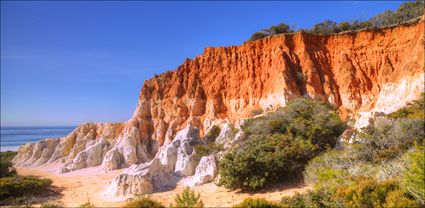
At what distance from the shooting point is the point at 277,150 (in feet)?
41.7

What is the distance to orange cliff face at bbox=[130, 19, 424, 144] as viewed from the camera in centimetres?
2719

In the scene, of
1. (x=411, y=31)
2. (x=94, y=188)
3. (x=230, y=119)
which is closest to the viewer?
(x=94, y=188)

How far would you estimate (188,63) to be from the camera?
1318 inches

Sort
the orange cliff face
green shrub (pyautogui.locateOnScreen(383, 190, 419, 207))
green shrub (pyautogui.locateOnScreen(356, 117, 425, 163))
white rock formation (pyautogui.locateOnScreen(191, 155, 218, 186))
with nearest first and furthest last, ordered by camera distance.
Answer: green shrub (pyautogui.locateOnScreen(383, 190, 419, 207)) < green shrub (pyautogui.locateOnScreen(356, 117, 425, 163)) < white rock formation (pyautogui.locateOnScreen(191, 155, 218, 186)) < the orange cliff face

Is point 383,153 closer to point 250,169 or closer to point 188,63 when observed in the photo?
point 250,169

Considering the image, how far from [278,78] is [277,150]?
1629 cm

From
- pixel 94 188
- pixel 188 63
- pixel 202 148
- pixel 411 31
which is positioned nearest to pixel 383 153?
pixel 202 148

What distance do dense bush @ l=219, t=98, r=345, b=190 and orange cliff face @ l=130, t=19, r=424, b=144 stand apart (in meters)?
10.9

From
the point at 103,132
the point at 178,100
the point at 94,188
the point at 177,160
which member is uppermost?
the point at 178,100

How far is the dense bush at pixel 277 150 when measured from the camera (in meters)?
11.8

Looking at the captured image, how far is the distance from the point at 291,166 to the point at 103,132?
22.9m

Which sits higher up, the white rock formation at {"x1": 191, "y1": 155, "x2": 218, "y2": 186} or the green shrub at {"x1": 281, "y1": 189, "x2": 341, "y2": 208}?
the white rock formation at {"x1": 191, "y1": 155, "x2": 218, "y2": 186}

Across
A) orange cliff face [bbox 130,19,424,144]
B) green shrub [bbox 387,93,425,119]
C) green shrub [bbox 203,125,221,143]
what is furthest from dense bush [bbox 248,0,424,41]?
green shrub [bbox 387,93,425,119]

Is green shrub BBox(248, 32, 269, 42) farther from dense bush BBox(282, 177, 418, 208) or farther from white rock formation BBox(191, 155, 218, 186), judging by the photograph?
dense bush BBox(282, 177, 418, 208)
